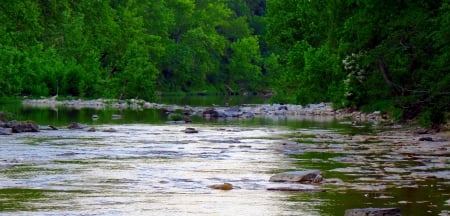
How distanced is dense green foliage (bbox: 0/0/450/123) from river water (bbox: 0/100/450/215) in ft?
11.3

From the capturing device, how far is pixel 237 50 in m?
106

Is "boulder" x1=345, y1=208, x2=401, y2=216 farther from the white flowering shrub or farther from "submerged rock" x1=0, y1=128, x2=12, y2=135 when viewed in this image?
the white flowering shrub

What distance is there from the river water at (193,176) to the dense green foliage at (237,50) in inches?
136

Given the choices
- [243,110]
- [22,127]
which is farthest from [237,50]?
[22,127]

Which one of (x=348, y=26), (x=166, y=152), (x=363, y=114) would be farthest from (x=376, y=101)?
(x=166, y=152)

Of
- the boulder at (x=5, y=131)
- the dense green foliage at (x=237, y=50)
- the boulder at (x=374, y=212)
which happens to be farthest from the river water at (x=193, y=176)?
the dense green foliage at (x=237, y=50)

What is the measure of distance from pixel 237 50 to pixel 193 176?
3580 inches

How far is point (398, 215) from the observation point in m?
10.6

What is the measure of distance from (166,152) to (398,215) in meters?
9.75

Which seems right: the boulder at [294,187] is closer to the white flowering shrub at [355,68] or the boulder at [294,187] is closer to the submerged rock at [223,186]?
the submerged rock at [223,186]

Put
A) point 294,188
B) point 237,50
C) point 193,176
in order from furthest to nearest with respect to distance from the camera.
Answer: point 237,50, point 193,176, point 294,188

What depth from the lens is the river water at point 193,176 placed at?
11.5 meters

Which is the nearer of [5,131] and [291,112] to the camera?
[5,131]

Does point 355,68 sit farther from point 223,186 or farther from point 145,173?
point 223,186
